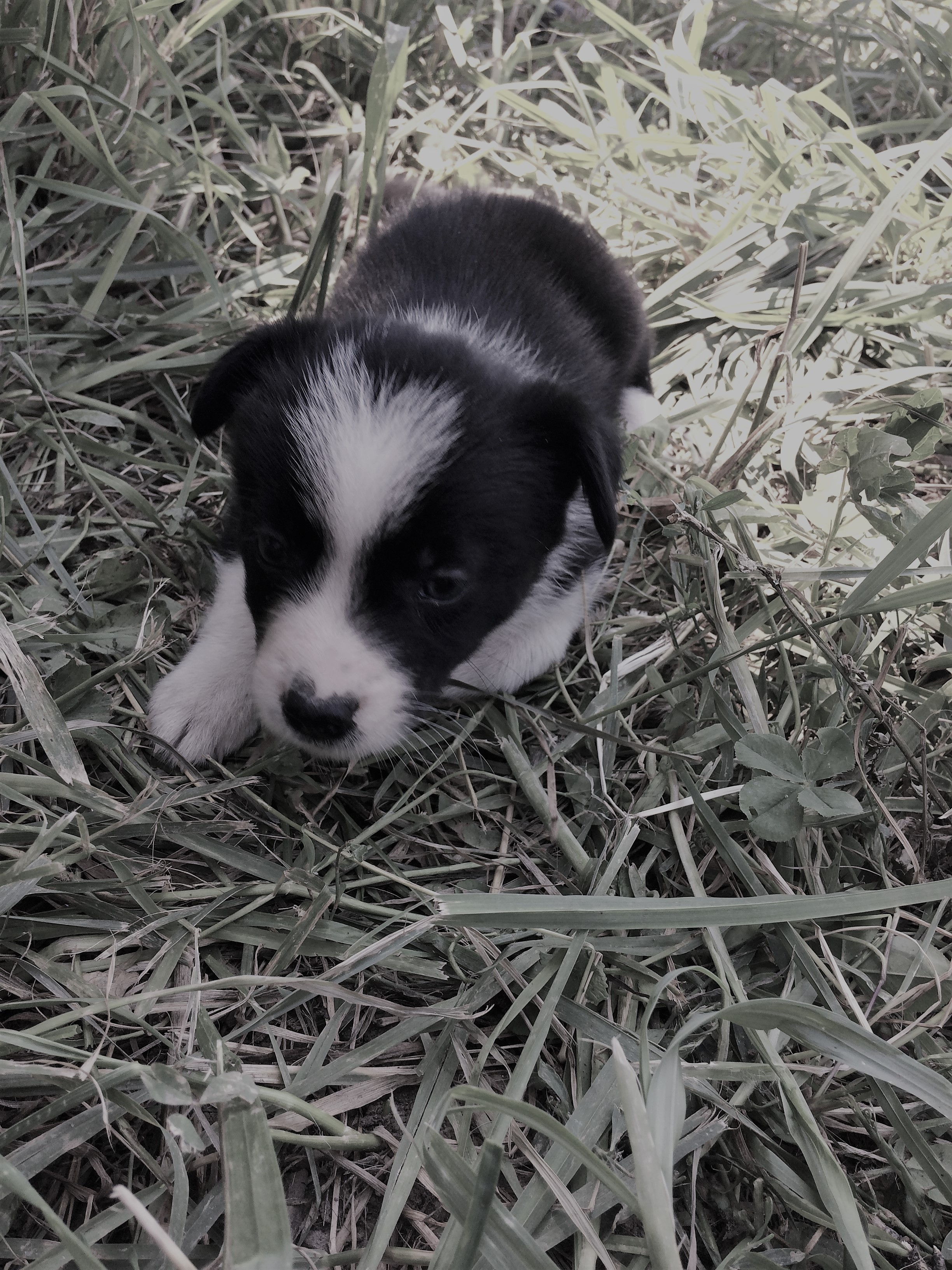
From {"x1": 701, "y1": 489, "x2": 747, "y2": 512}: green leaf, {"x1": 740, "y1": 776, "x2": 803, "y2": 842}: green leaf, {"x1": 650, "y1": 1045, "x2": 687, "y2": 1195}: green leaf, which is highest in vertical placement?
{"x1": 701, "y1": 489, "x2": 747, "y2": 512}: green leaf

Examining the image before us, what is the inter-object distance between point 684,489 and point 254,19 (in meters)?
2.47

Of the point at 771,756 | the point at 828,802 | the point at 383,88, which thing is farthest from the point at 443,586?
the point at 383,88

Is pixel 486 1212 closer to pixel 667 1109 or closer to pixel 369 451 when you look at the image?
pixel 667 1109

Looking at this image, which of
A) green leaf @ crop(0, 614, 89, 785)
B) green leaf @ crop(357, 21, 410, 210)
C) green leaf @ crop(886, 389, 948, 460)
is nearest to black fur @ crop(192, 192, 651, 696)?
green leaf @ crop(0, 614, 89, 785)

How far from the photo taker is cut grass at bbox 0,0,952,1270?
58.1 inches

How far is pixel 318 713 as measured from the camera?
1.80 m

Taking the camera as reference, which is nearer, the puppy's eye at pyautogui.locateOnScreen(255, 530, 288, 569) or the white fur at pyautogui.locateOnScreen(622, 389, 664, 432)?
the puppy's eye at pyautogui.locateOnScreen(255, 530, 288, 569)

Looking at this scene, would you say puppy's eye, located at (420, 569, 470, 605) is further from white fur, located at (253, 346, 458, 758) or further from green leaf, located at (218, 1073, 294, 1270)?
green leaf, located at (218, 1073, 294, 1270)

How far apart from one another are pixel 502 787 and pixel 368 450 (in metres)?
0.80

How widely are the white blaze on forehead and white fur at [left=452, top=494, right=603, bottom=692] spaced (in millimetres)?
510

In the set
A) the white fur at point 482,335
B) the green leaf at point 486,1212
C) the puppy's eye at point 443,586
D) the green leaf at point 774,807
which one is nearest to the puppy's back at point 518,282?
the white fur at point 482,335

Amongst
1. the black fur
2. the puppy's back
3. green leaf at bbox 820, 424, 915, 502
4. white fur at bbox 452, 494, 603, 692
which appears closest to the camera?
the black fur

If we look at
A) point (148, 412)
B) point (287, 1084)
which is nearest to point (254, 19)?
point (148, 412)

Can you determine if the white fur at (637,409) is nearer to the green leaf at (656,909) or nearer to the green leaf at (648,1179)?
the green leaf at (656,909)
